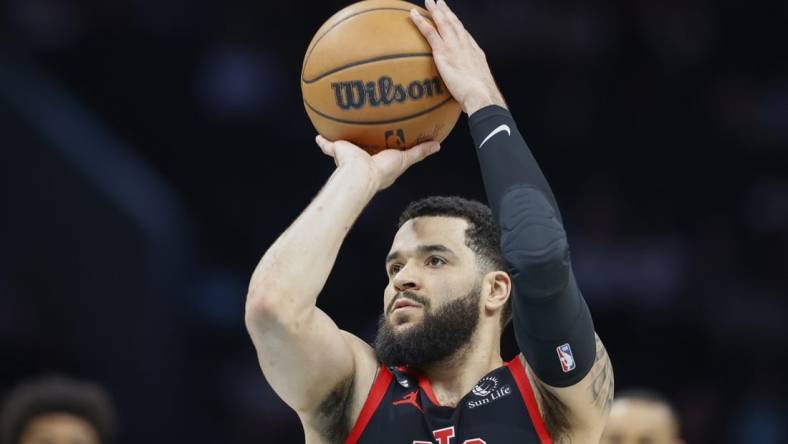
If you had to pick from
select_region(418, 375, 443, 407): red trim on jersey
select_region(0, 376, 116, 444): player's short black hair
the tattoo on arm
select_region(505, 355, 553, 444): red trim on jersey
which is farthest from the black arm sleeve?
select_region(0, 376, 116, 444): player's short black hair

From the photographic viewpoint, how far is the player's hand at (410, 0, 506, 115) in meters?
3.81

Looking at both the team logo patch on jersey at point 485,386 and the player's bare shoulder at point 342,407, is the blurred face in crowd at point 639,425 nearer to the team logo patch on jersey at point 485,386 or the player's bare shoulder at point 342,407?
the team logo patch on jersey at point 485,386

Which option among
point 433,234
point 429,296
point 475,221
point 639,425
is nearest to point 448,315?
point 429,296

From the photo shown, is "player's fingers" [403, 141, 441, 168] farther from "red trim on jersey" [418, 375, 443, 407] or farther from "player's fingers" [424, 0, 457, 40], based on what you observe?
"red trim on jersey" [418, 375, 443, 407]

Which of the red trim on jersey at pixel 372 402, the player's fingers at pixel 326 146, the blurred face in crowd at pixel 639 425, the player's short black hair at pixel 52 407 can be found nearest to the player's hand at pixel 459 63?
the player's fingers at pixel 326 146

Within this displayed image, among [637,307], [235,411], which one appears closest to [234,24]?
[235,411]

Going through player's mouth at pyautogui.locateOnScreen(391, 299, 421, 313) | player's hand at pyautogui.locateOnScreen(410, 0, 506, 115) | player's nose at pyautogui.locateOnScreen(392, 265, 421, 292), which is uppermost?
Result: player's hand at pyautogui.locateOnScreen(410, 0, 506, 115)

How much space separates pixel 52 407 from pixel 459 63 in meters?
1.89

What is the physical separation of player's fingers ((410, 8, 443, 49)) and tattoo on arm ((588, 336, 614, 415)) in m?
1.13

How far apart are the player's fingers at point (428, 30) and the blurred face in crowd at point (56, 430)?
6.00 ft

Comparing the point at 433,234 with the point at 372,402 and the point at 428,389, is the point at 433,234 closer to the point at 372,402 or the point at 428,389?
the point at 428,389

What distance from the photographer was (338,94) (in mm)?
3805

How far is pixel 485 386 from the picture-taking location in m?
3.98

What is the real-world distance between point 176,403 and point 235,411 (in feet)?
2.61
